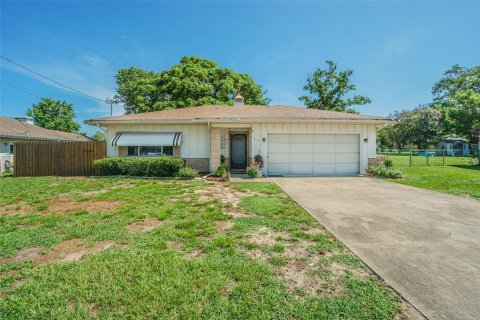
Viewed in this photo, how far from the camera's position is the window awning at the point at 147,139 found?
1241cm

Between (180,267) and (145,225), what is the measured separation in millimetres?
2094

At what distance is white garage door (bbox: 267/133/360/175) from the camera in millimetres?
12594

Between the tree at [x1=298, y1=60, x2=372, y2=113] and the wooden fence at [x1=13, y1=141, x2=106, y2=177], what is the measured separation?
25404 mm

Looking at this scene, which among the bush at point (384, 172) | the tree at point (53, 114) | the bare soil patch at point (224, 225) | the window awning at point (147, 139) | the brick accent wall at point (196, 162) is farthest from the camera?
the tree at point (53, 114)

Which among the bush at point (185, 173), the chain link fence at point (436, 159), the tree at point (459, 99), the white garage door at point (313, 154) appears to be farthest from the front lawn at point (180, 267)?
the tree at point (459, 99)

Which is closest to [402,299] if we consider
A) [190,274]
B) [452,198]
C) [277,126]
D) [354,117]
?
[190,274]

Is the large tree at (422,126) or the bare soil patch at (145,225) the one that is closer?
the bare soil patch at (145,225)

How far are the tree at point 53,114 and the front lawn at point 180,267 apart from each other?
47921mm

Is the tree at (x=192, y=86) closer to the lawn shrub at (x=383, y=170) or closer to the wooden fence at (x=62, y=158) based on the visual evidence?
the wooden fence at (x=62, y=158)

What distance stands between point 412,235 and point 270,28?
1362 centimetres

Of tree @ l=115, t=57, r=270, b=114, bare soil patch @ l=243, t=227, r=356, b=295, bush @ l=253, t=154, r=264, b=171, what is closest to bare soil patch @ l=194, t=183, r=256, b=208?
bare soil patch @ l=243, t=227, r=356, b=295

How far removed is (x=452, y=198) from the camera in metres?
7.07

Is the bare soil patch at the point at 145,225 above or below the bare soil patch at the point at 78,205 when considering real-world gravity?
below

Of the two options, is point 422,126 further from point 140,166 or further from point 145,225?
point 145,225
